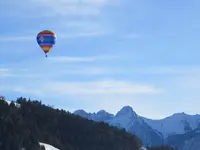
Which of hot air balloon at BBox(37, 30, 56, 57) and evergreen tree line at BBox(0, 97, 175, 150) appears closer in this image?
hot air balloon at BBox(37, 30, 56, 57)

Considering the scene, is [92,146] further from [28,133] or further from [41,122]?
[28,133]

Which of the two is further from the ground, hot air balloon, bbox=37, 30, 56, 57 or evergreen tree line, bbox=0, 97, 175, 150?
hot air balloon, bbox=37, 30, 56, 57

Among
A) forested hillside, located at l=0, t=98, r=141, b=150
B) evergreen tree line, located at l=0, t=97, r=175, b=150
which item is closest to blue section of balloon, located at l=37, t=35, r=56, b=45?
evergreen tree line, located at l=0, t=97, r=175, b=150

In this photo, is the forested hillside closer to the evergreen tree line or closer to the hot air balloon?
the evergreen tree line

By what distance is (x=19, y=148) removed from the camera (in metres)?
99.2

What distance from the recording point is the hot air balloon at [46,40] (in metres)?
84.0

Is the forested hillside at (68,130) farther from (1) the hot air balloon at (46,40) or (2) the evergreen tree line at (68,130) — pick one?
(1) the hot air balloon at (46,40)

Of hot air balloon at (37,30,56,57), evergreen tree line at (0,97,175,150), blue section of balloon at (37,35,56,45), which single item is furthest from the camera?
evergreen tree line at (0,97,175,150)

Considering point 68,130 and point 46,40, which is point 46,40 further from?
point 68,130

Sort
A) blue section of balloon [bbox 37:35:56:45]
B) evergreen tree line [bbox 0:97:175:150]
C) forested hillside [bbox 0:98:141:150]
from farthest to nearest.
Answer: forested hillside [bbox 0:98:141:150], evergreen tree line [bbox 0:97:175:150], blue section of balloon [bbox 37:35:56:45]

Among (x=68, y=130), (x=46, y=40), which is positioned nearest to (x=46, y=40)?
(x=46, y=40)

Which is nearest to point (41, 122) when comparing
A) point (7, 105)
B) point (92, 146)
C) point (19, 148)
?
point (92, 146)

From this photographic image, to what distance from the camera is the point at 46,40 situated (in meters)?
85.0

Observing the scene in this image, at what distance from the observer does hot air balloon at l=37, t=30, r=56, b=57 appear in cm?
8399
